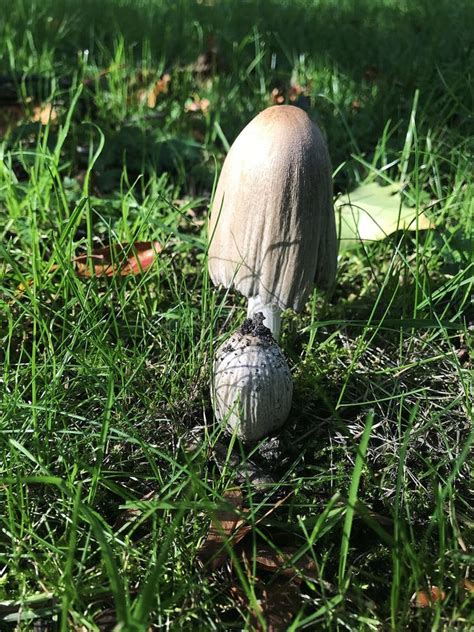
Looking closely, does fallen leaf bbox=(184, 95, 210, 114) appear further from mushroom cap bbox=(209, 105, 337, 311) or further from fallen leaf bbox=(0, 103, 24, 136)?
mushroom cap bbox=(209, 105, 337, 311)

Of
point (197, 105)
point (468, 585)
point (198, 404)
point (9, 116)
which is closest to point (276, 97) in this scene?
point (197, 105)

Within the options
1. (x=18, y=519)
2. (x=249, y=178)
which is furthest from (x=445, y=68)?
(x=18, y=519)

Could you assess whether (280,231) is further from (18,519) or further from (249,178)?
(18,519)

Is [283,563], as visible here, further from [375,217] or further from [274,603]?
[375,217]

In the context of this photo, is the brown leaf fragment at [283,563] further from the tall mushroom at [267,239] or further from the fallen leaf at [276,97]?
the fallen leaf at [276,97]

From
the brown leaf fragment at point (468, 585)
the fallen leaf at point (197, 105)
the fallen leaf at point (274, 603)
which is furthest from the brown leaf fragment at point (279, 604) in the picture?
the fallen leaf at point (197, 105)

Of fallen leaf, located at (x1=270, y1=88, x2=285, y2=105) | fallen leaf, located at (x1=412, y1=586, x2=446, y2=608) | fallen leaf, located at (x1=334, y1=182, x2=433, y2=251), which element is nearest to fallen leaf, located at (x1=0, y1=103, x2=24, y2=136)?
fallen leaf, located at (x1=270, y1=88, x2=285, y2=105)
